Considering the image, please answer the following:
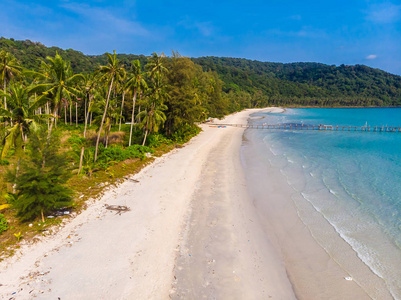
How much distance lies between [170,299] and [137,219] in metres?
5.73

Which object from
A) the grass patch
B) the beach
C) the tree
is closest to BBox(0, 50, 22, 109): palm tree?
the grass patch

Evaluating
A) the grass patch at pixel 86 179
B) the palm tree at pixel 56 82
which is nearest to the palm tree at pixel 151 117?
the grass patch at pixel 86 179

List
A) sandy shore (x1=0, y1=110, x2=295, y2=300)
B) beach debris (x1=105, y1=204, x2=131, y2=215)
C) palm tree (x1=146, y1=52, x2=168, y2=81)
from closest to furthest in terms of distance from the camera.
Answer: sandy shore (x1=0, y1=110, x2=295, y2=300), beach debris (x1=105, y1=204, x2=131, y2=215), palm tree (x1=146, y1=52, x2=168, y2=81)

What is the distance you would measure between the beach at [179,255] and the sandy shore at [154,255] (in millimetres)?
39

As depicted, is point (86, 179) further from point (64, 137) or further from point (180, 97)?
point (64, 137)

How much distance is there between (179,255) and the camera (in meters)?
10.4

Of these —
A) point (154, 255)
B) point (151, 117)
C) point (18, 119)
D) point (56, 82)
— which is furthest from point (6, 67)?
point (154, 255)

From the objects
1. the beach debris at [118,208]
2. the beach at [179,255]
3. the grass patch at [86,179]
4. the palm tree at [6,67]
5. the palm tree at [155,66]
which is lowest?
the beach at [179,255]

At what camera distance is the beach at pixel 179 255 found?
8.37 metres

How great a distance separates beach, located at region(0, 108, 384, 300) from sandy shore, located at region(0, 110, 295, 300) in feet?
0.13

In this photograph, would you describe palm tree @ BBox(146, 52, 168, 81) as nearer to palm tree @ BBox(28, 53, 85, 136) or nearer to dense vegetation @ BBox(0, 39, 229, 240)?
dense vegetation @ BBox(0, 39, 229, 240)

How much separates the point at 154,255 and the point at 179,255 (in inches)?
44.2

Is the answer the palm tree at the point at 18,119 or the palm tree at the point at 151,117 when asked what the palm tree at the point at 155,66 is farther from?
the palm tree at the point at 18,119

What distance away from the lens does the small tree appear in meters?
10.9
